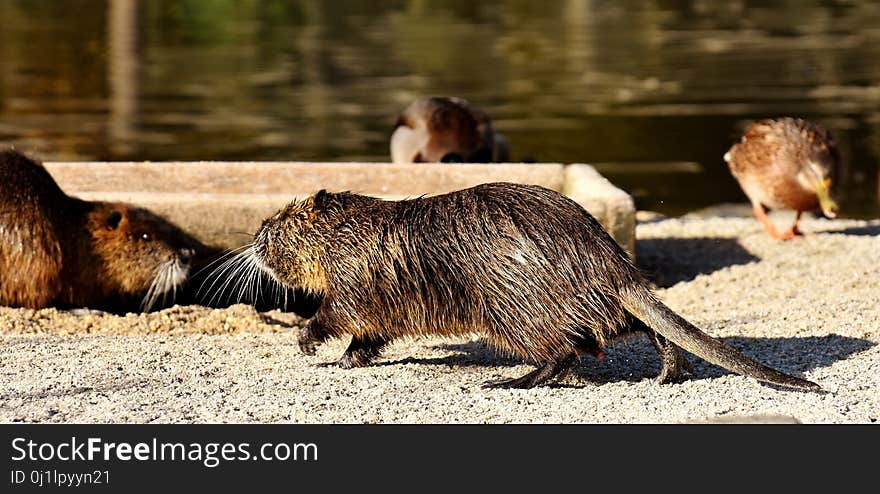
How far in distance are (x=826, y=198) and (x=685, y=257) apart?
930 millimetres

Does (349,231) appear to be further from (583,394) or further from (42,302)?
(42,302)

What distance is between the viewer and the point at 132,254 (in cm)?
A: 698

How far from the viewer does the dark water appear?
45.5 feet

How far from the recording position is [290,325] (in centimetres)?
654

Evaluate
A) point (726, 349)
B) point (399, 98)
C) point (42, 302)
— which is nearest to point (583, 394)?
point (726, 349)

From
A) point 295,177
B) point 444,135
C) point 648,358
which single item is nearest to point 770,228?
point 444,135

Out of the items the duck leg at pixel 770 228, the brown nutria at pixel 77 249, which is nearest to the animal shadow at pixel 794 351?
the duck leg at pixel 770 228

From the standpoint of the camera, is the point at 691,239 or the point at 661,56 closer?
the point at 691,239

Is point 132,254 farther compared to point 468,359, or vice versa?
point 132,254

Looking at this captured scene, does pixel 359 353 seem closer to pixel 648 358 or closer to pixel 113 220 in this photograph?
pixel 648 358

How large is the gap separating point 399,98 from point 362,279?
11.9 meters

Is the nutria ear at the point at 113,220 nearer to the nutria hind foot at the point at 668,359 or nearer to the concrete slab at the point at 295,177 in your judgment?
the concrete slab at the point at 295,177

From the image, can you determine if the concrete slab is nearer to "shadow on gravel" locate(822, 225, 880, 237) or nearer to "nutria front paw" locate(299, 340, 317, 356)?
"shadow on gravel" locate(822, 225, 880, 237)

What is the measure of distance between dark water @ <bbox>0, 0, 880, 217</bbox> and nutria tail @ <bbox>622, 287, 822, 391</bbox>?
6597 mm
